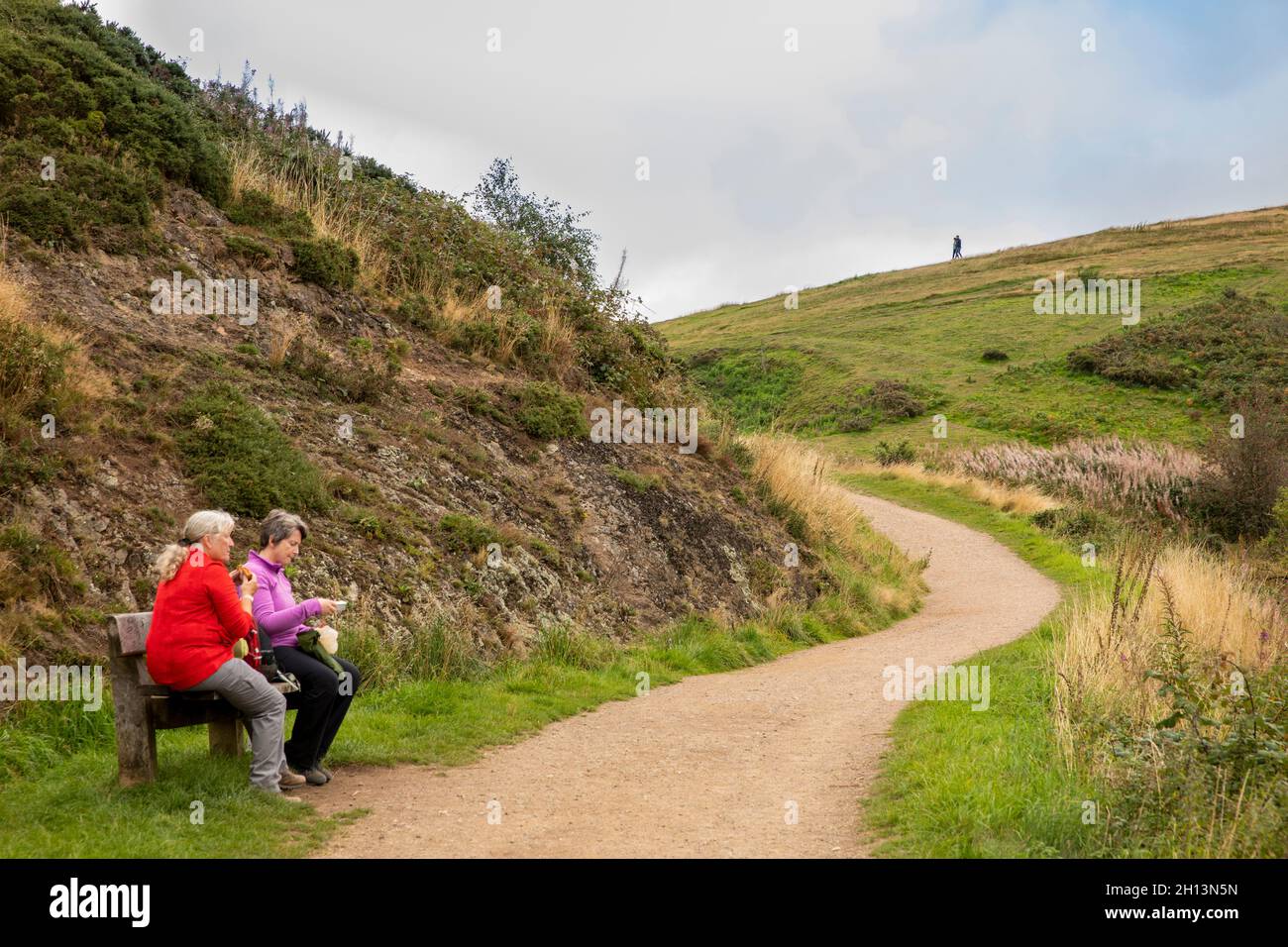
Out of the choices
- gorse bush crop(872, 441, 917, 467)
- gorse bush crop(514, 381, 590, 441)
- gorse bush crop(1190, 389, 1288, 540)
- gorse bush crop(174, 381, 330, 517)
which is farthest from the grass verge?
gorse bush crop(872, 441, 917, 467)

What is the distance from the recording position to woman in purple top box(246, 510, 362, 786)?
22.0ft

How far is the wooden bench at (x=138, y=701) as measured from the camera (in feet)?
19.5

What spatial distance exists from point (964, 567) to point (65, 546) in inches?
753

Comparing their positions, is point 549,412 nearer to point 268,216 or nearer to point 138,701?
point 268,216

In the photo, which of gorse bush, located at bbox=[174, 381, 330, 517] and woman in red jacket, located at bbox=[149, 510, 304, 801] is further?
gorse bush, located at bbox=[174, 381, 330, 517]

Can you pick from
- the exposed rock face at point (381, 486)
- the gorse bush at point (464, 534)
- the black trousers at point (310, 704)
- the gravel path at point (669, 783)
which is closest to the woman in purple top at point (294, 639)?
the black trousers at point (310, 704)

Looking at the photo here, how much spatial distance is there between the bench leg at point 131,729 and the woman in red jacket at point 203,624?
15cm

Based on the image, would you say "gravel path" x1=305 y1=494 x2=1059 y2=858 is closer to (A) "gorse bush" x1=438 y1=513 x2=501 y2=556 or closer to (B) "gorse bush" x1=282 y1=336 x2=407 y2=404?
Result: (A) "gorse bush" x1=438 y1=513 x2=501 y2=556

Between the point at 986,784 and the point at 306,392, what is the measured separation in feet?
31.7

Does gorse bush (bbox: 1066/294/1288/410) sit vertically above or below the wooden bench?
above

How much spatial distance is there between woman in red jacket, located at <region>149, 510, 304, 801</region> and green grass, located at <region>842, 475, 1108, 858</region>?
4.03 metres

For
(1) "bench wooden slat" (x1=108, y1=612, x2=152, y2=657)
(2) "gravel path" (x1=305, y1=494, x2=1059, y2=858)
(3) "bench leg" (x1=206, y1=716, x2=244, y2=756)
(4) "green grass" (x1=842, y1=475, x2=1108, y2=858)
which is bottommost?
(2) "gravel path" (x1=305, y1=494, x2=1059, y2=858)

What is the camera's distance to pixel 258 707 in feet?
20.4

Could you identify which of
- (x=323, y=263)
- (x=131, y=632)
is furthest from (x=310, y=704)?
(x=323, y=263)
